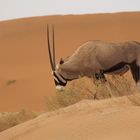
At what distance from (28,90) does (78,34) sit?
14.2 m

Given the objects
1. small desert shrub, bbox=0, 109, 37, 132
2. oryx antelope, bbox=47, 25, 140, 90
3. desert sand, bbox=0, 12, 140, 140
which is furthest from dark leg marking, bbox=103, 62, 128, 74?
desert sand, bbox=0, 12, 140, 140

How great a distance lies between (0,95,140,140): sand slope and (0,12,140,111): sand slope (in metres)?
17.2

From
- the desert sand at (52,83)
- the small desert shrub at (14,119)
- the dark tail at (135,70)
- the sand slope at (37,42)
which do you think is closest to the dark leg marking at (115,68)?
the dark tail at (135,70)

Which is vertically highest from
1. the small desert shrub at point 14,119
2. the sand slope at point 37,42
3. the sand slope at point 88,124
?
the sand slope at point 88,124

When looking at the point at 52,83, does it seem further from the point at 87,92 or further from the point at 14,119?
the point at 14,119

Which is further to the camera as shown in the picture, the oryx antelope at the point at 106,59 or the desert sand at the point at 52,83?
the oryx antelope at the point at 106,59

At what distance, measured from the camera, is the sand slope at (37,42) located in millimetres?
29047

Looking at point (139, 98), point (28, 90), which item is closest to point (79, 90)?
point (139, 98)

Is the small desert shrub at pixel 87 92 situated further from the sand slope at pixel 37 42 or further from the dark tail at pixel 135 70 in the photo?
the sand slope at pixel 37 42

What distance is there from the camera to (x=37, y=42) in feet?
137

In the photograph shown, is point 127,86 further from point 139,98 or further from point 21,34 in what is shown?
point 21,34

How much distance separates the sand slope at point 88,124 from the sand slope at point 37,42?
17245 mm

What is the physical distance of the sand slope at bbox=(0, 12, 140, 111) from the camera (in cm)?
2905

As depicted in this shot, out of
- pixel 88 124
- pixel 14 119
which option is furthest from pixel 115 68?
pixel 88 124
